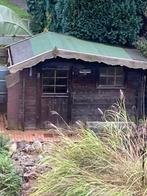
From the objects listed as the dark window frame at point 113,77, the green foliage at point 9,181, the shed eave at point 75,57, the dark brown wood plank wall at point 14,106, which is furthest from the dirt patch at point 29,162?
the dark window frame at point 113,77

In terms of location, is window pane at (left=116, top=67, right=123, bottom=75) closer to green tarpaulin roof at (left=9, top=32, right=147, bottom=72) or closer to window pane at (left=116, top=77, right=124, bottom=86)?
window pane at (left=116, top=77, right=124, bottom=86)

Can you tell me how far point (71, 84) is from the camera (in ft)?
48.0

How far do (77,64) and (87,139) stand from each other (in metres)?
6.98

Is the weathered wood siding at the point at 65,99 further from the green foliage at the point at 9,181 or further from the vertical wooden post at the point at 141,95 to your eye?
the green foliage at the point at 9,181

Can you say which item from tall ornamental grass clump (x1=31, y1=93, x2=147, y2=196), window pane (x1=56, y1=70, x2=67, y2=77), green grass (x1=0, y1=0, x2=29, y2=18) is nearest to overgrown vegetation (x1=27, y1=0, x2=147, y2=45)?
window pane (x1=56, y1=70, x2=67, y2=77)

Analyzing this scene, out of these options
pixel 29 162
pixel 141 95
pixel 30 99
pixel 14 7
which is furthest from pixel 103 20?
pixel 14 7

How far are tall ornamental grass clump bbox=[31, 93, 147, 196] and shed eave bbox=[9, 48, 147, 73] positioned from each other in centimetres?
595

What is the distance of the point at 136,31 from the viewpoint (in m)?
16.4

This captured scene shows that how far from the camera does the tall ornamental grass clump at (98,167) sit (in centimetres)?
690

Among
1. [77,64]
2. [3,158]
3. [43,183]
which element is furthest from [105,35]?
[43,183]

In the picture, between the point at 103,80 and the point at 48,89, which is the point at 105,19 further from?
the point at 48,89

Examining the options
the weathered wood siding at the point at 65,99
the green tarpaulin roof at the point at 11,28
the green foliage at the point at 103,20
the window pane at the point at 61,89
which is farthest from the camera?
the green tarpaulin roof at the point at 11,28

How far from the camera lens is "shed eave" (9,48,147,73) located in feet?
44.9

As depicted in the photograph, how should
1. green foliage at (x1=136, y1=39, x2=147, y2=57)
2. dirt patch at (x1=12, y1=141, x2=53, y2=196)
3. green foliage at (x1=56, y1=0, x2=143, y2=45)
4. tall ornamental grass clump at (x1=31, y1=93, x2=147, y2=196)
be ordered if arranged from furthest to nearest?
green foliage at (x1=56, y1=0, x2=143, y2=45) → green foliage at (x1=136, y1=39, x2=147, y2=57) → dirt patch at (x1=12, y1=141, x2=53, y2=196) → tall ornamental grass clump at (x1=31, y1=93, x2=147, y2=196)
